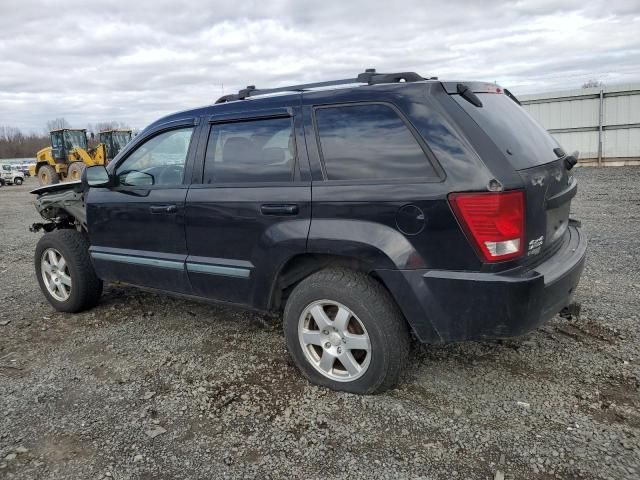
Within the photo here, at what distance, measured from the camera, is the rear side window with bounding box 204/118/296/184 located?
3256 mm

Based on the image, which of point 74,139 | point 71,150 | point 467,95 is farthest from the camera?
point 74,139

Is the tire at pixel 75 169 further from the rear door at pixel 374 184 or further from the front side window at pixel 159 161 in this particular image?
the rear door at pixel 374 184

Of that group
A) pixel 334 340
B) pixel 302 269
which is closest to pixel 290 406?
pixel 334 340

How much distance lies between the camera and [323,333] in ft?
10.3

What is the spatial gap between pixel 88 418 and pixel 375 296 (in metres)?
1.87

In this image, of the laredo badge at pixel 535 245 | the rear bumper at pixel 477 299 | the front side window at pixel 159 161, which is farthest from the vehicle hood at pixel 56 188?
the laredo badge at pixel 535 245

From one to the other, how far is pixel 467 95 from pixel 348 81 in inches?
31.0

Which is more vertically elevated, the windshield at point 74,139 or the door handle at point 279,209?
the windshield at point 74,139

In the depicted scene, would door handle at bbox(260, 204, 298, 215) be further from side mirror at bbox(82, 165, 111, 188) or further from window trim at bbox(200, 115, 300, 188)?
side mirror at bbox(82, 165, 111, 188)

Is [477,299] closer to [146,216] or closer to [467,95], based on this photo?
[467,95]

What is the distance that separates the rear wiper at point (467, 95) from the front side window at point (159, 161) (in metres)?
1.97

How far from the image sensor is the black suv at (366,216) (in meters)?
2.62

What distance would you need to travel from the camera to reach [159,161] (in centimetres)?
404

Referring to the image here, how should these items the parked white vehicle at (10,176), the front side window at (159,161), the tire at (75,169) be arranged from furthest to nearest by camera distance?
the parked white vehicle at (10,176) < the tire at (75,169) < the front side window at (159,161)
